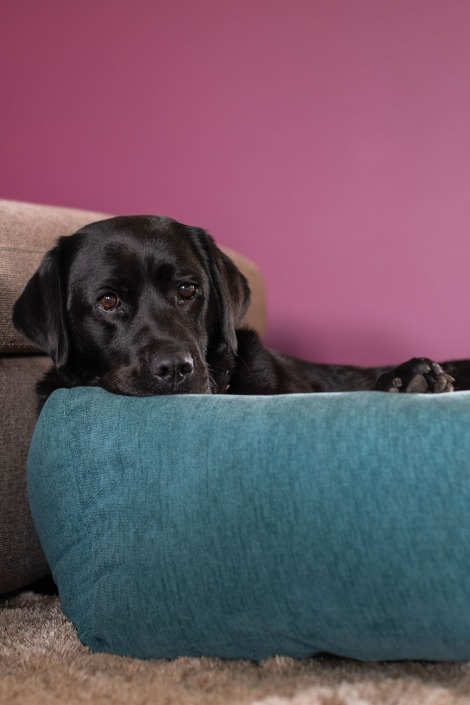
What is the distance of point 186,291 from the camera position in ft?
6.22

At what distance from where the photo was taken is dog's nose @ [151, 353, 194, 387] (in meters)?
1.62

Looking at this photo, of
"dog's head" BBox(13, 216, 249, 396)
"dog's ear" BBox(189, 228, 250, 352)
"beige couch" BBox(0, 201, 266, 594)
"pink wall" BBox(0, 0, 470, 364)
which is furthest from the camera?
"pink wall" BBox(0, 0, 470, 364)

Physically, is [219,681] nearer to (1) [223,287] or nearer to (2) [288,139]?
(1) [223,287]

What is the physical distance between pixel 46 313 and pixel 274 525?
A: 956mm

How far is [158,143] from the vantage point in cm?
370

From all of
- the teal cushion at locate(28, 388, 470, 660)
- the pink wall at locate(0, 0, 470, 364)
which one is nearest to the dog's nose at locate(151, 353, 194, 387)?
the teal cushion at locate(28, 388, 470, 660)

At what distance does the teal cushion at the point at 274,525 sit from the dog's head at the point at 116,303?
36 centimetres

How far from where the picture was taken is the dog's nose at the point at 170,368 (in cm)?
162

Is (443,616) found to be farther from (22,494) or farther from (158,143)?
(158,143)

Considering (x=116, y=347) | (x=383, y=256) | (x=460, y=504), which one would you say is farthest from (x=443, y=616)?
(x=383, y=256)

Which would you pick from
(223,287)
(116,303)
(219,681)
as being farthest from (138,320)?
(219,681)

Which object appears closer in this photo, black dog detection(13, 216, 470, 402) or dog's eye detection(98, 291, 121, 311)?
black dog detection(13, 216, 470, 402)

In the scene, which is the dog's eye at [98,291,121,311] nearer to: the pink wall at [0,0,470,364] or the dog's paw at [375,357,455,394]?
the dog's paw at [375,357,455,394]

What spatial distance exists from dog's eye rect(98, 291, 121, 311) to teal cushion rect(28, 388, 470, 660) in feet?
1.53
